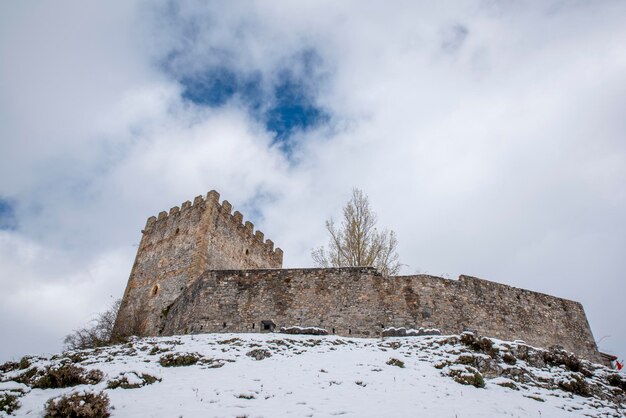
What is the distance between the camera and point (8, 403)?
328 inches

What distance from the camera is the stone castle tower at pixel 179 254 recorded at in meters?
22.9

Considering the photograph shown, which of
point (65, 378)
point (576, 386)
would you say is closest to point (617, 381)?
point (576, 386)

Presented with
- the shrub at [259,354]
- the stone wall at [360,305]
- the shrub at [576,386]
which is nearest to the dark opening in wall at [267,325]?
the stone wall at [360,305]

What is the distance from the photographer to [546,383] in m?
11.6

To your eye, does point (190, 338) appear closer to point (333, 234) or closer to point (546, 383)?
point (546, 383)

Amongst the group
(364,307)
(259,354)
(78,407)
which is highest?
(364,307)

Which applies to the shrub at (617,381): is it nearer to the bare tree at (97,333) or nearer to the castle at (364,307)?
the castle at (364,307)

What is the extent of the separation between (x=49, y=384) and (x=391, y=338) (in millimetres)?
10952

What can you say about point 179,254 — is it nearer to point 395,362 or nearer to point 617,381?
point 395,362

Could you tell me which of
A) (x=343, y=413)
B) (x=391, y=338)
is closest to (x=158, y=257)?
(x=391, y=338)

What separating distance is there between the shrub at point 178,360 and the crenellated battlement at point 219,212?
13513mm

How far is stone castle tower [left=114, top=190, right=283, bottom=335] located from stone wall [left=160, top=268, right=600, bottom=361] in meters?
4.00

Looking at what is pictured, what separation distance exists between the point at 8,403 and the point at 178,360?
14.7 ft

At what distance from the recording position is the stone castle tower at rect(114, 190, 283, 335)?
22.9 meters
